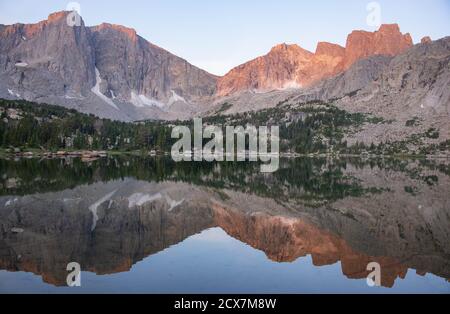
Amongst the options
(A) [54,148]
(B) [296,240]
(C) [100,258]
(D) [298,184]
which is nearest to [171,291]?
(C) [100,258]

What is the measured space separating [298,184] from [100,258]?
2192 inches

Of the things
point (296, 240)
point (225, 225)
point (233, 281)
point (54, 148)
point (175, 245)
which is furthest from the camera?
point (54, 148)

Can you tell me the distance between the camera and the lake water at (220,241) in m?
24.8

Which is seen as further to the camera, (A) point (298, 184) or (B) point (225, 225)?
(A) point (298, 184)

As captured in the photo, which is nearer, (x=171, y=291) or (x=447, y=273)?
(x=171, y=291)

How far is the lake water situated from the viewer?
24.8 m

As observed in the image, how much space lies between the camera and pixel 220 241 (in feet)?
118

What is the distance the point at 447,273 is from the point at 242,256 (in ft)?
39.8

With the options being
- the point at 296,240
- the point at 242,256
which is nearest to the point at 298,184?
the point at 296,240

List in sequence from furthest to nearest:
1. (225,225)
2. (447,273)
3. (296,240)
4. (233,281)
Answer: (225,225) < (296,240) < (447,273) < (233,281)

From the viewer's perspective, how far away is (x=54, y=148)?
193 m
